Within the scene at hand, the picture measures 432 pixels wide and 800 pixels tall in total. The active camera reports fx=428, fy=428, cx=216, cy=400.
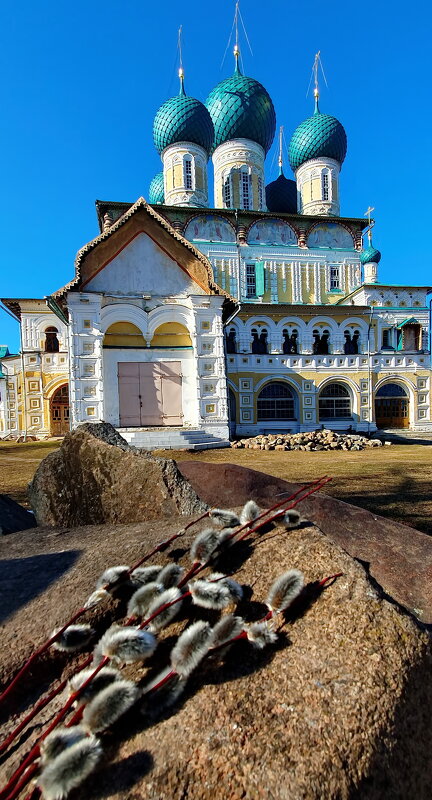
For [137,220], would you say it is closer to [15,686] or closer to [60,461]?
[60,461]

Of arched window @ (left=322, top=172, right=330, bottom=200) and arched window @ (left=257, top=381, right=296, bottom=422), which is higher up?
arched window @ (left=322, top=172, right=330, bottom=200)

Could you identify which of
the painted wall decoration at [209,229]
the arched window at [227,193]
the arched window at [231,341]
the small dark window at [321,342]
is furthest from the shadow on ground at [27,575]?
the arched window at [227,193]

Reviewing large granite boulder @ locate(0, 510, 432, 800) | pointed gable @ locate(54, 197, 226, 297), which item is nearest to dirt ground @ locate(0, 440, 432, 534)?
large granite boulder @ locate(0, 510, 432, 800)

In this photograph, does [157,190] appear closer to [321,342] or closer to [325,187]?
[325,187]

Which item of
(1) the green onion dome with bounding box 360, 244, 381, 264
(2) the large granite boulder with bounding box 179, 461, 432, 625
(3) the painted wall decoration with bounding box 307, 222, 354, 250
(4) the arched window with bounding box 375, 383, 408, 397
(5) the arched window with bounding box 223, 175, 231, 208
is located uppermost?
(5) the arched window with bounding box 223, 175, 231, 208

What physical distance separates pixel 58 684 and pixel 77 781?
412mm

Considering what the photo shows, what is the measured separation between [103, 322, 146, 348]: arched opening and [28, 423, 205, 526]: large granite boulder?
35.3 ft

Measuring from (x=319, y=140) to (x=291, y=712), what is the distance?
96.1ft

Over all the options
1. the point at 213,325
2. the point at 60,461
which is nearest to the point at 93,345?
the point at 213,325

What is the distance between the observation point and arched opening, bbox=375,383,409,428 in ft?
68.9

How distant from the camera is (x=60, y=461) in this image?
2857 millimetres

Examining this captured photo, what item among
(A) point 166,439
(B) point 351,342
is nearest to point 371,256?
(B) point 351,342

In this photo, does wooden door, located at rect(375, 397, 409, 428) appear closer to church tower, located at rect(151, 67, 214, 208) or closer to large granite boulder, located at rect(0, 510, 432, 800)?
church tower, located at rect(151, 67, 214, 208)

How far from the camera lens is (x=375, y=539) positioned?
2039 millimetres
